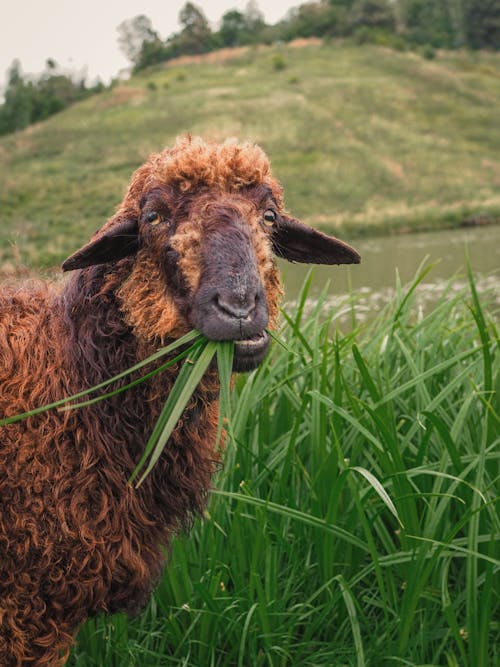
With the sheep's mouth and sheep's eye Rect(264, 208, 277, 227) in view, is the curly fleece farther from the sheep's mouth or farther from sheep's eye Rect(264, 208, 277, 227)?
the sheep's mouth

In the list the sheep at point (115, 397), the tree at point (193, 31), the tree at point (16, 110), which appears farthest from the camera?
the tree at point (193, 31)

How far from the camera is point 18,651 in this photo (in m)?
2.14

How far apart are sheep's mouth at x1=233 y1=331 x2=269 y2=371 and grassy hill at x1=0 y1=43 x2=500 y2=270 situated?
22942mm

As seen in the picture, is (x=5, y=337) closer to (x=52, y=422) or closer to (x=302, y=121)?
(x=52, y=422)

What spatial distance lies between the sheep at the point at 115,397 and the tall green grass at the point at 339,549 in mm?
376

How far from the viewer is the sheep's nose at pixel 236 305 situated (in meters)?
1.91

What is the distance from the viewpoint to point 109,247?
2275 millimetres

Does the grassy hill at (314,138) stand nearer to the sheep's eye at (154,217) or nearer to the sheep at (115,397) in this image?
the sheep at (115,397)

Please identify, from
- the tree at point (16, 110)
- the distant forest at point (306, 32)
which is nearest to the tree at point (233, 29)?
the distant forest at point (306, 32)

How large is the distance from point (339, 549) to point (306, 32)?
3902 inches

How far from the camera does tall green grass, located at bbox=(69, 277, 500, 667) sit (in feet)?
8.45

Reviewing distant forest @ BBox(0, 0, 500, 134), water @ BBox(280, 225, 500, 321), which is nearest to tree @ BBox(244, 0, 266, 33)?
distant forest @ BBox(0, 0, 500, 134)

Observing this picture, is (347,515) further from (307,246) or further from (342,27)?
(342,27)

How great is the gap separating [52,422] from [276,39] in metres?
105
